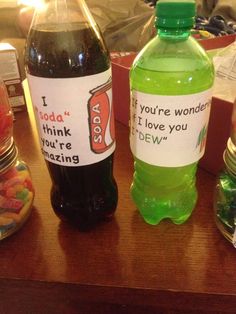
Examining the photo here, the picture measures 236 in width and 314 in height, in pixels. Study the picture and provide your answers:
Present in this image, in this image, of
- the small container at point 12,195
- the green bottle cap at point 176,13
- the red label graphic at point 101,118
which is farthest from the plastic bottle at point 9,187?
the green bottle cap at point 176,13

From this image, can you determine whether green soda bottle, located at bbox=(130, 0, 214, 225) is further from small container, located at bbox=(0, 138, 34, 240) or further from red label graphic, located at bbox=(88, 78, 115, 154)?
small container, located at bbox=(0, 138, 34, 240)

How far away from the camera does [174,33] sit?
33 centimetres

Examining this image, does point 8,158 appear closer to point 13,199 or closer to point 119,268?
point 13,199

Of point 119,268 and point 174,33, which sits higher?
point 174,33

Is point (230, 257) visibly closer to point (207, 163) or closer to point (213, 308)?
point (213, 308)

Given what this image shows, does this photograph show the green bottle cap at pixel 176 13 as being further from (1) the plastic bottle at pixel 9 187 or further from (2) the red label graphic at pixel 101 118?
(1) the plastic bottle at pixel 9 187

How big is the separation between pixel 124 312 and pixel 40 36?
32 cm

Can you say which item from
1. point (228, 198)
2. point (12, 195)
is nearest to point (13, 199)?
point (12, 195)

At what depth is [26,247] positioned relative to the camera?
370mm

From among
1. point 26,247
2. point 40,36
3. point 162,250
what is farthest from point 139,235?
point 40,36

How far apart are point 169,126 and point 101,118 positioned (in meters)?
0.07

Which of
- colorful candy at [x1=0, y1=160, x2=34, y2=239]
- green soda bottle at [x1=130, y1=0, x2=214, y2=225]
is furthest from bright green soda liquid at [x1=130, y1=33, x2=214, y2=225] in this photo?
colorful candy at [x1=0, y1=160, x2=34, y2=239]

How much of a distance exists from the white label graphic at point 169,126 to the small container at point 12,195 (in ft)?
A: 0.51

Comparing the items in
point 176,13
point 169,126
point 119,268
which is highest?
point 176,13
